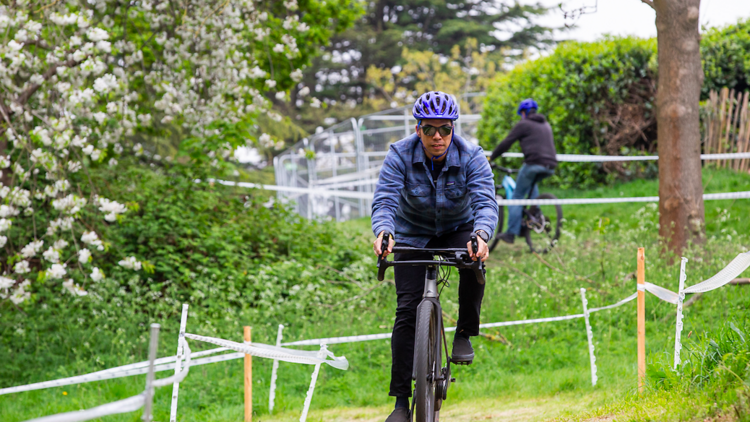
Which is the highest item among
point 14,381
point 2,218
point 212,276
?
point 2,218

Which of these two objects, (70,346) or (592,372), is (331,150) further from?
(592,372)

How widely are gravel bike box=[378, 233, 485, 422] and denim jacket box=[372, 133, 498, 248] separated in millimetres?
348

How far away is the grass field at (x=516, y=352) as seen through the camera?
566 cm

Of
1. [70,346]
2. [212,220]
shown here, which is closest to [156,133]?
[212,220]

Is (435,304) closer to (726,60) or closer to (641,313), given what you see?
(641,313)

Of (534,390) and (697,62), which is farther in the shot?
(697,62)

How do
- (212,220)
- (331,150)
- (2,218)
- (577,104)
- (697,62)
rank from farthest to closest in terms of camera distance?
(331,150), (577,104), (212,220), (697,62), (2,218)

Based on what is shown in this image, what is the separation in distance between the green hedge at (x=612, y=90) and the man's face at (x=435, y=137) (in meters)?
8.91

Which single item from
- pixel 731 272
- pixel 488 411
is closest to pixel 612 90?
pixel 488 411

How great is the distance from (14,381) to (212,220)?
3.47 meters

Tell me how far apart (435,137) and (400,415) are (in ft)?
5.18

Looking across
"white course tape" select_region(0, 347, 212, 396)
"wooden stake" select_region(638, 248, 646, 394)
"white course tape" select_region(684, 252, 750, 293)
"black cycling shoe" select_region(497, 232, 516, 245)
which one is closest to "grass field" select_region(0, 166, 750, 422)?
"wooden stake" select_region(638, 248, 646, 394)

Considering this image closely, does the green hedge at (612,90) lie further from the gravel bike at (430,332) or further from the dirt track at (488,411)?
the gravel bike at (430,332)

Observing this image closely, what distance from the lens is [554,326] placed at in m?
7.27
